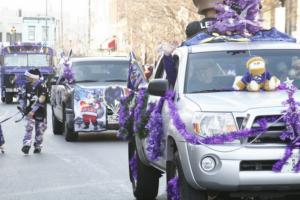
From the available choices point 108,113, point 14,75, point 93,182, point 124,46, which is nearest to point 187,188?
point 93,182

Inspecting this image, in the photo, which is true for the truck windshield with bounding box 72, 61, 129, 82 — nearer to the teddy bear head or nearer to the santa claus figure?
the santa claus figure

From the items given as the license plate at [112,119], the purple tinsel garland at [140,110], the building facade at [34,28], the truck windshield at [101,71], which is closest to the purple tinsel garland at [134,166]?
the purple tinsel garland at [140,110]

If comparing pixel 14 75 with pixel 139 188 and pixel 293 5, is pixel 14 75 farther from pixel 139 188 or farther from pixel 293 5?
pixel 139 188

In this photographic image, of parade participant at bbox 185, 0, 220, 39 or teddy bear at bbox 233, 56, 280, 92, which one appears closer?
teddy bear at bbox 233, 56, 280, 92

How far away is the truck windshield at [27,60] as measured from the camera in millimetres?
41000

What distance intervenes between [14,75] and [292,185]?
33975 mm

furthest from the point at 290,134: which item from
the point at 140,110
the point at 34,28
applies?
the point at 34,28

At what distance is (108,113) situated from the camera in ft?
60.0

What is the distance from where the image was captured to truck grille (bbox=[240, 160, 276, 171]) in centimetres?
711

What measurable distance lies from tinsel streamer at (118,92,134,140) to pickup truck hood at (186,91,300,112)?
2.42 metres

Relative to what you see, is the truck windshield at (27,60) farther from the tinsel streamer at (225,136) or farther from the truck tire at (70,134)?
the tinsel streamer at (225,136)

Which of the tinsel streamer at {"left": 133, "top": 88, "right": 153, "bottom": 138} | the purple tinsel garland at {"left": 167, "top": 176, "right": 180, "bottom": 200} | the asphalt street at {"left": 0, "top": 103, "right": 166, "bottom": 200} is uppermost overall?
the tinsel streamer at {"left": 133, "top": 88, "right": 153, "bottom": 138}

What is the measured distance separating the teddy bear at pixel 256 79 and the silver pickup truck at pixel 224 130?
11cm

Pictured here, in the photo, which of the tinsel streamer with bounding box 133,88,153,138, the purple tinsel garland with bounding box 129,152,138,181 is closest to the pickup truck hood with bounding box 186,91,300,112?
the tinsel streamer with bounding box 133,88,153,138
